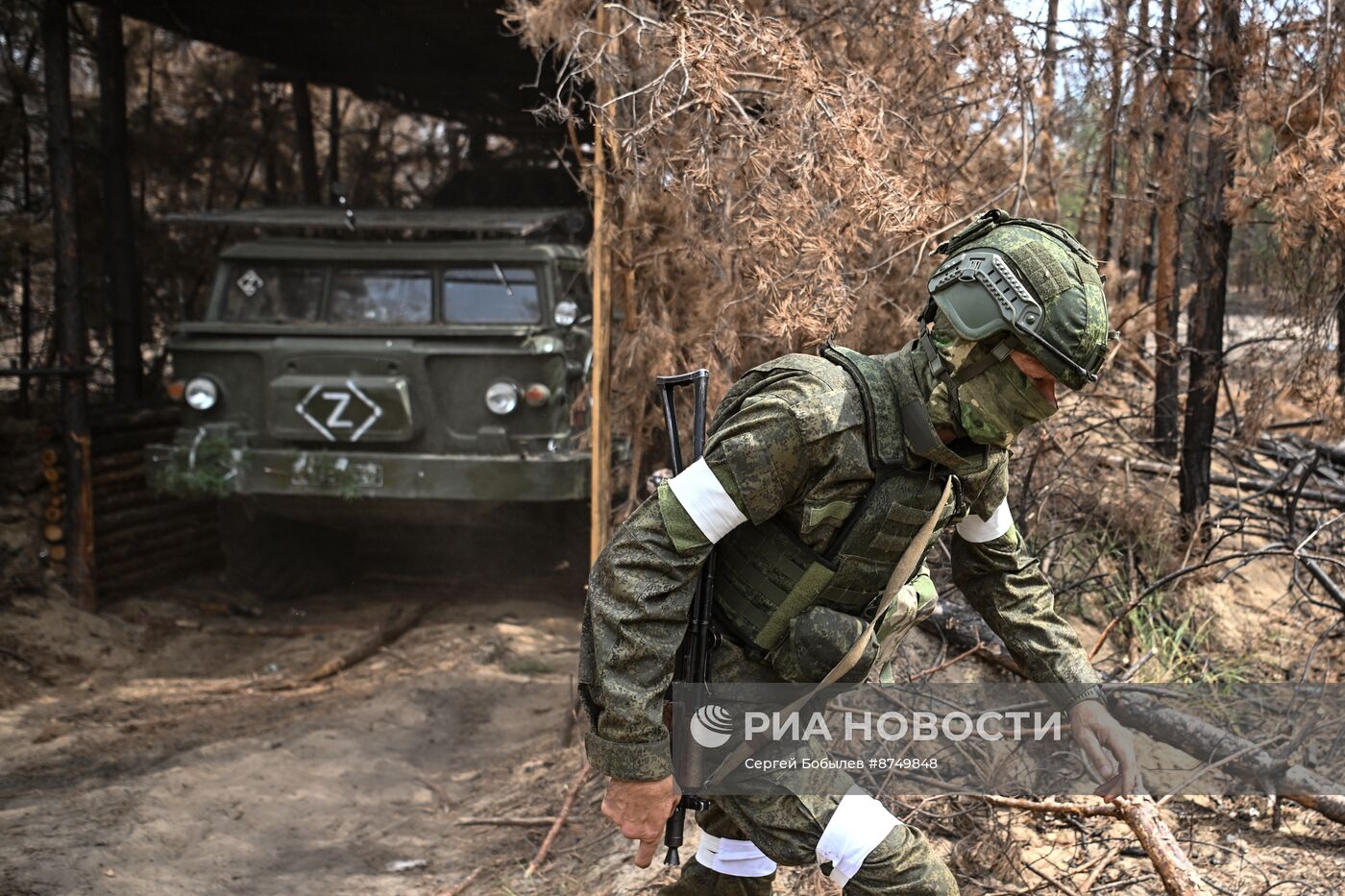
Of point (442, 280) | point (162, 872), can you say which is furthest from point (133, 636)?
point (162, 872)

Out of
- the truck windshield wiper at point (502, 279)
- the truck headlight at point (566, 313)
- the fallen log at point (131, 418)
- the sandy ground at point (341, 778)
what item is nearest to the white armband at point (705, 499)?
the sandy ground at point (341, 778)

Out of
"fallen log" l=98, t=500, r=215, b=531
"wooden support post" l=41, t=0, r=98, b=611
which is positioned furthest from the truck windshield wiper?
"fallen log" l=98, t=500, r=215, b=531

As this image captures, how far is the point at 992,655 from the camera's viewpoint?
147 inches

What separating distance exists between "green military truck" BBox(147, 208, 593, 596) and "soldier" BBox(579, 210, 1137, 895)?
352 centimetres

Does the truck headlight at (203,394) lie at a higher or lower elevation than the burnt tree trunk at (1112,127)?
lower

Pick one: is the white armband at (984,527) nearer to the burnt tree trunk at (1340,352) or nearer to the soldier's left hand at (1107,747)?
the soldier's left hand at (1107,747)

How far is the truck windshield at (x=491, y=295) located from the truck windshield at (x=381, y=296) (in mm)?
132

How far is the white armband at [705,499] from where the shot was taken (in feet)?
6.10

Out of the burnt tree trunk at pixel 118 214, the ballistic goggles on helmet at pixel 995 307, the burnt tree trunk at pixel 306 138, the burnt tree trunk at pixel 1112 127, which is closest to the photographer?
the ballistic goggles on helmet at pixel 995 307

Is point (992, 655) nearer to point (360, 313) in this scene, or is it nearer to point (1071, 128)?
point (1071, 128)

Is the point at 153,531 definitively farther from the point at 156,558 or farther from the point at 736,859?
the point at 736,859

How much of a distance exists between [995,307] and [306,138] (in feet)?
28.8

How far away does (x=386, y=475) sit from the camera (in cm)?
565

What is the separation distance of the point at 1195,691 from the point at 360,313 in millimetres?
4467
